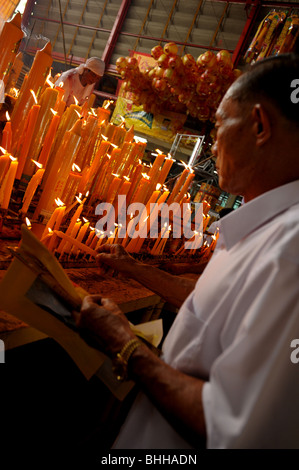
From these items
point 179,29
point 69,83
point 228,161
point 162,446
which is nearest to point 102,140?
point 228,161

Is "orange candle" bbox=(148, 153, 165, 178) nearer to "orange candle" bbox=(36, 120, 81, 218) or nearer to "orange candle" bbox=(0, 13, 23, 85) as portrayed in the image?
"orange candle" bbox=(36, 120, 81, 218)

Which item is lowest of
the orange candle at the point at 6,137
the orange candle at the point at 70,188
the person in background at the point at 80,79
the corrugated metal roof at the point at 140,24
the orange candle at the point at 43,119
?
the orange candle at the point at 70,188

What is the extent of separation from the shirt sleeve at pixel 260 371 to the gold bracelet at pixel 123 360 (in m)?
0.22

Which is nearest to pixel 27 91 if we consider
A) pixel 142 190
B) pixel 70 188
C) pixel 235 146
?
pixel 70 188

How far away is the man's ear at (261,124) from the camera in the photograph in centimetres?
79

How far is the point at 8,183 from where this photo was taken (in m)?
1.27

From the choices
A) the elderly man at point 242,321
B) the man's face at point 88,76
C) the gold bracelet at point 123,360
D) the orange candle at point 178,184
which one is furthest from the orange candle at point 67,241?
the man's face at point 88,76

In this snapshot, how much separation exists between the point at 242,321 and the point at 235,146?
1.56ft

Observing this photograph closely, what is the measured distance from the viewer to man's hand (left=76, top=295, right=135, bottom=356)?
2.60 ft

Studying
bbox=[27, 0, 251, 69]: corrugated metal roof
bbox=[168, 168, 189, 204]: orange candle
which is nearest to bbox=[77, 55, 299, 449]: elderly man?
bbox=[168, 168, 189, 204]: orange candle

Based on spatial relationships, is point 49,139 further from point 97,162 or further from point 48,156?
point 97,162

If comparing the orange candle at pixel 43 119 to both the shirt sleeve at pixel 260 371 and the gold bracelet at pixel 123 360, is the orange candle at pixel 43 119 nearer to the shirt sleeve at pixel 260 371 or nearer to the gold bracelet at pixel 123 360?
the gold bracelet at pixel 123 360

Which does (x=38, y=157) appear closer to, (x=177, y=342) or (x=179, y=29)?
(x=177, y=342)

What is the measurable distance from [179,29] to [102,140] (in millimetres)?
10147
